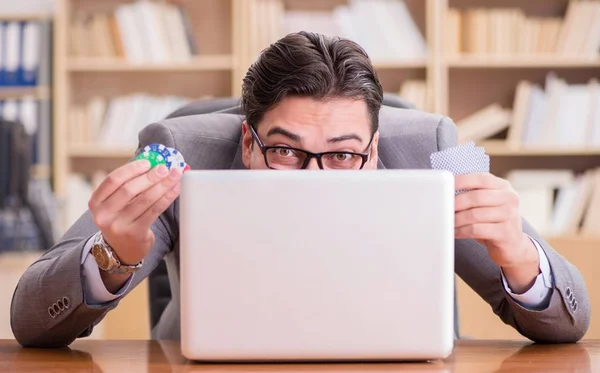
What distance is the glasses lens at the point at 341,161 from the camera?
1.45 m

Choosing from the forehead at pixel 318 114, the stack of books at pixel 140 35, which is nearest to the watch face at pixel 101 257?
the forehead at pixel 318 114

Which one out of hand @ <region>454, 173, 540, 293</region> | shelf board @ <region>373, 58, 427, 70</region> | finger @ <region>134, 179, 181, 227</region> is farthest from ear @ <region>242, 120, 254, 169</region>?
shelf board @ <region>373, 58, 427, 70</region>

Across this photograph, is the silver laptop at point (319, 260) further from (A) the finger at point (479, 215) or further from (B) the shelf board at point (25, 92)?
(B) the shelf board at point (25, 92)

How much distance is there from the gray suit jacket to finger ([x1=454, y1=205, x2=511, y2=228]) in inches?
8.6

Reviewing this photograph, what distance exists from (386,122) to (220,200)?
78 centimetres

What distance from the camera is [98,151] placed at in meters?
4.18

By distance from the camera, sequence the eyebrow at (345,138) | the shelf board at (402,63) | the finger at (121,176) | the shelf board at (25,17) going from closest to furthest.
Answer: the finger at (121,176)
the eyebrow at (345,138)
the shelf board at (402,63)
the shelf board at (25,17)

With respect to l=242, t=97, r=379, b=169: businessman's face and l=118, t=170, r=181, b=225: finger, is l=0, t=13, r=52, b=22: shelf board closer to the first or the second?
l=242, t=97, r=379, b=169: businessman's face

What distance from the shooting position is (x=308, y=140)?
144 cm

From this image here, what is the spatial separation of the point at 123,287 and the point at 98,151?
2.96 metres

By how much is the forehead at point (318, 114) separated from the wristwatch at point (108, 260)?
36 centimetres

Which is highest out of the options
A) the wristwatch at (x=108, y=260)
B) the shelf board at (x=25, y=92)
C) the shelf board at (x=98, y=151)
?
the wristwatch at (x=108, y=260)

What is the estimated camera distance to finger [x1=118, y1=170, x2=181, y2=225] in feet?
3.75

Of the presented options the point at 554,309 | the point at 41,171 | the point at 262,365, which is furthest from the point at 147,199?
the point at 41,171
